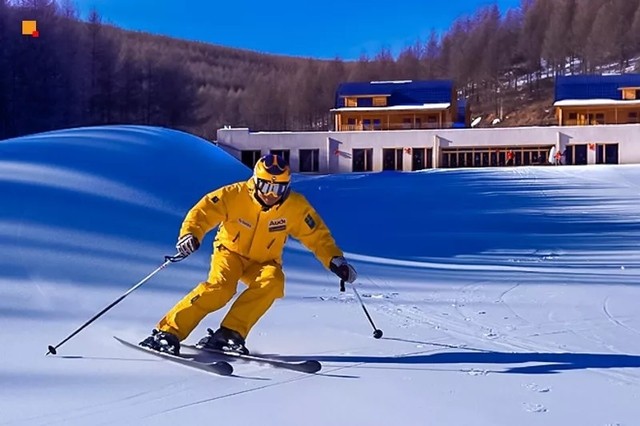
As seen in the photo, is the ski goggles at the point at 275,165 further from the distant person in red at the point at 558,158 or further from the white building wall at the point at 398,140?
the white building wall at the point at 398,140

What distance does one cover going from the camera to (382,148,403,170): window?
3450 cm

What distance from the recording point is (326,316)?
14.9 feet

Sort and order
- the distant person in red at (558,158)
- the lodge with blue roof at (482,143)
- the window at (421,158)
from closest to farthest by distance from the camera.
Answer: the distant person in red at (558,158) → the lodge with blue roof at (482,143) → the window at (421,158)

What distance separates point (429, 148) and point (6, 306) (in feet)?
102

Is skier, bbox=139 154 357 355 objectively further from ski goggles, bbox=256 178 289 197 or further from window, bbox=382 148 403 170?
window, bbox=382 148 403 170

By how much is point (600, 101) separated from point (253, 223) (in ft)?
125

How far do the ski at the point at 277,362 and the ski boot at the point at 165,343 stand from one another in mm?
186

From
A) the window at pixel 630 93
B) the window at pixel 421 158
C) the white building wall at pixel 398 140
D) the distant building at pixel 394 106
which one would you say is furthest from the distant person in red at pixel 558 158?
the distant building at pixel 394 106

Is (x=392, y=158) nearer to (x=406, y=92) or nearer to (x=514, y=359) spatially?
(x=406, y=92)

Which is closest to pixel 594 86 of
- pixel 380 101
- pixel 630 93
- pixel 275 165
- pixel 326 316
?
pixel 630 93

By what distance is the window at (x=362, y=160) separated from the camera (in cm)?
3453

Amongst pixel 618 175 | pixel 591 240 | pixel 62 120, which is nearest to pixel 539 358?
pixel 591 240

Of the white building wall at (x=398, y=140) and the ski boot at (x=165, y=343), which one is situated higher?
the white building wall at (x=398, y=140)

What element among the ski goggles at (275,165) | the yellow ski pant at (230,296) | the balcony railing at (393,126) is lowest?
the yellow ski pant at (230,296)
